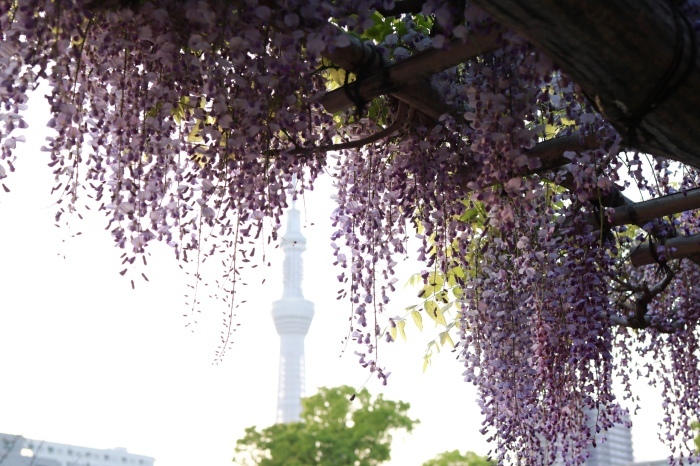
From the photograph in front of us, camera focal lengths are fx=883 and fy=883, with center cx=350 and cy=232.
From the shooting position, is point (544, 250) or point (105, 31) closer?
point (105, 31)

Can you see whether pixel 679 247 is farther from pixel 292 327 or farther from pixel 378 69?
pixel 292 327

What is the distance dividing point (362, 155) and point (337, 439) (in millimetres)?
16791

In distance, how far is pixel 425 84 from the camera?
265 centimetres

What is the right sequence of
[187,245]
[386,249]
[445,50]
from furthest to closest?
[386,249] < [187,245] < [445,50]

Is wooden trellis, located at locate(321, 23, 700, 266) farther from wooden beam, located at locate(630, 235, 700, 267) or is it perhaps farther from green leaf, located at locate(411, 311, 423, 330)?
green leaf, located at locate(411, 311, 423, 330)

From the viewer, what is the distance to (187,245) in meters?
2.72

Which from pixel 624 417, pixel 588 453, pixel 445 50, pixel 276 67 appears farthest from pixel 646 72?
pixel 624 417

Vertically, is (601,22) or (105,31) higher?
(105,31)

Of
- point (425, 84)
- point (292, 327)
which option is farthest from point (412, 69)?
point (292, 327)

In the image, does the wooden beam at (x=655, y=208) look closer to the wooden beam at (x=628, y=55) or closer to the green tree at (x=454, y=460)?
the wooden beam at (x=628, y=55)

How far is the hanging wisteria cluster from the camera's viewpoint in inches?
84.7

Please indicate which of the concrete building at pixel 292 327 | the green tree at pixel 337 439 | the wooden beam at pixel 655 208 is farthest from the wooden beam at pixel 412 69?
the concrete building at pixel 292 327

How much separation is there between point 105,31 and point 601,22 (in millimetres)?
1288

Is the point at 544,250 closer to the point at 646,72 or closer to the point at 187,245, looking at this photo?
the point at 187,245
